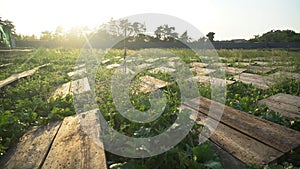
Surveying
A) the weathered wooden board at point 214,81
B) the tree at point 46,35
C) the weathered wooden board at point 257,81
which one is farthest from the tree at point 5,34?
the tree at point 46,35

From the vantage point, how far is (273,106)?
3.00 m

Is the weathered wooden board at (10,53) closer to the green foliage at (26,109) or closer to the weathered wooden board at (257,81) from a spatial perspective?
the green foliage at (26,109)

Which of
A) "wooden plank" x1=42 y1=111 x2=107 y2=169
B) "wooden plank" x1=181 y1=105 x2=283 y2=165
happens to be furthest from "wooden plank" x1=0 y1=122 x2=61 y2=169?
"wooden plank" x1=181 y1=105 x2=283 y2=165

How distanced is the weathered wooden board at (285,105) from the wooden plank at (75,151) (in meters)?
2.32

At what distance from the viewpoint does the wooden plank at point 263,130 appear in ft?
5.75

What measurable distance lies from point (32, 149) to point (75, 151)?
0.45 metres

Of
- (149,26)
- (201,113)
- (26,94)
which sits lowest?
(26,94)

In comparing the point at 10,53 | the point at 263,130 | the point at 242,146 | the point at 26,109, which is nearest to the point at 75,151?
the point at 242,146

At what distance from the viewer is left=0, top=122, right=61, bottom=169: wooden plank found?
169cm

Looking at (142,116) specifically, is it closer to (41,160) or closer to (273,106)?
(41,160)

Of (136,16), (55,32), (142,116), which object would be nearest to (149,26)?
(136,16)

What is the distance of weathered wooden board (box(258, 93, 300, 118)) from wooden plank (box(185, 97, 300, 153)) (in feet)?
2.47

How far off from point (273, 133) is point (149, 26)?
12.6 feet

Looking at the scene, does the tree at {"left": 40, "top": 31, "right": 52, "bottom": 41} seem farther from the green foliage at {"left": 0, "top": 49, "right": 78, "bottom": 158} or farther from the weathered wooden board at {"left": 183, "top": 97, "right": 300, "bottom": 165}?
the weathered wooden board at {"left": 183, "top": 97, "right": 300, "bottom": 165}
